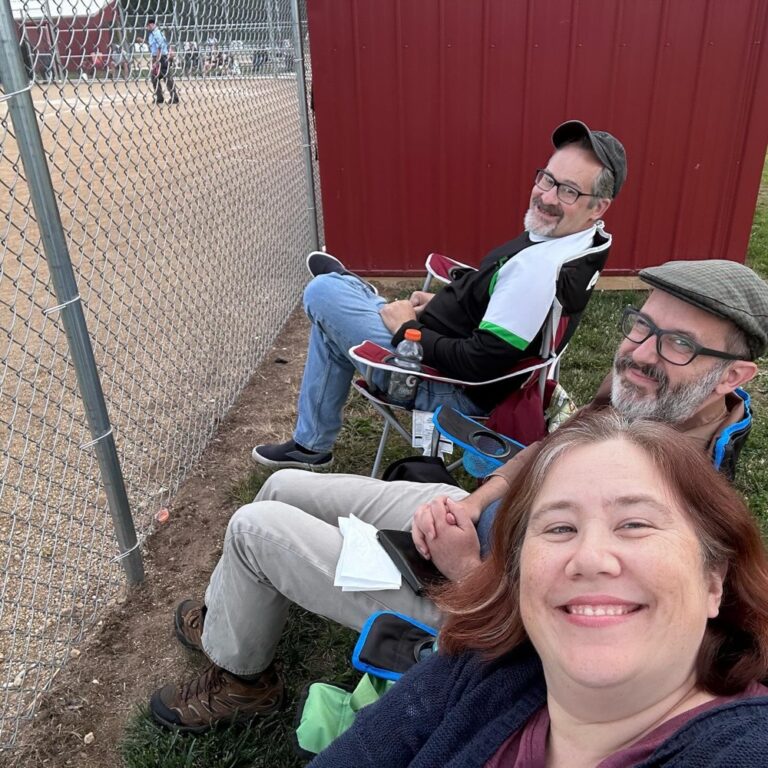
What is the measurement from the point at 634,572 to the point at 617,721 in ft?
0.77

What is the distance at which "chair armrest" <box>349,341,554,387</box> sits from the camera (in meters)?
2.62

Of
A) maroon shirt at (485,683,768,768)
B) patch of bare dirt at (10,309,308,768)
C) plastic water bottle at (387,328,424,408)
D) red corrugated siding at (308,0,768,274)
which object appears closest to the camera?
maroon shirt at (485,683,768,768)

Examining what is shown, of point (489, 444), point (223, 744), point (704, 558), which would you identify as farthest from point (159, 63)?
point (704, 558)

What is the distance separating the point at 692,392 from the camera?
5.83 feet

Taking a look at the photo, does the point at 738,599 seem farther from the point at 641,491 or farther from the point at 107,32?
the point at 107,32

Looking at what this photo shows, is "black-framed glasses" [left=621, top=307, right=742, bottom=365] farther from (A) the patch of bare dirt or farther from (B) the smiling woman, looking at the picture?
(A) the patch of bare dirt

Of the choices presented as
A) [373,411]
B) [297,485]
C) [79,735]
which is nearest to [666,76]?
[373,411]

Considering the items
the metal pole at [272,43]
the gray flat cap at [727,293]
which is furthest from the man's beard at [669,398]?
the metal pole at [272,43]

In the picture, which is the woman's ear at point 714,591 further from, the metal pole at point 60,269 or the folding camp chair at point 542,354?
the metal pole at point 60,269

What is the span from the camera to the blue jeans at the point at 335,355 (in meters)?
2.85

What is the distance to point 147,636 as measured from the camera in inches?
95.5

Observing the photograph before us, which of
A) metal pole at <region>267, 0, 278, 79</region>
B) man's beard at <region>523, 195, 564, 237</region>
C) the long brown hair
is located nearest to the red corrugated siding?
metal pole at <region>267, 0, 278, 79</region>

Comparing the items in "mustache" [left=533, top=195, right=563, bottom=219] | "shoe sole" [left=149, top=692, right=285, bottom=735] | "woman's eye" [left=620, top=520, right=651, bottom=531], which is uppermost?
"mustache" [left=533, top=195, right=563, bottom=219]

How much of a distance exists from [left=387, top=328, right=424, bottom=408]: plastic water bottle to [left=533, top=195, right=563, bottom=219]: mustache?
759 mm
